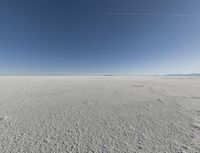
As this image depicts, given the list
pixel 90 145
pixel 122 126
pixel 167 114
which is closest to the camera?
pixel 90 145

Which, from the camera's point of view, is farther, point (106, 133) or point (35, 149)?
point (106, 133)

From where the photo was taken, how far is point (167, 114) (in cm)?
340

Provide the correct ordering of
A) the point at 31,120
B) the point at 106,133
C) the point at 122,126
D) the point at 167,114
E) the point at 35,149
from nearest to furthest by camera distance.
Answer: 1. the point at 35,149
2. the point at 106,133
3. the point at 122,126
4. the point at 31,120
5. the point at 167,114

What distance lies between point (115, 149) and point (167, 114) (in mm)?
2444

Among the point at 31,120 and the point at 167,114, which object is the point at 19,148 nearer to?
the point at 31,120

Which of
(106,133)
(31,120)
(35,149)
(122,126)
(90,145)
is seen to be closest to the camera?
(35,149)

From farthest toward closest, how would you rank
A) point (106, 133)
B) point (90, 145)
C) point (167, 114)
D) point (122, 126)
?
point (167, 114) → point (122, 126) → point (106, 133) → point (90, 145)

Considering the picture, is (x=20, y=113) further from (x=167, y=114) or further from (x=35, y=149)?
(x=167, y=114)

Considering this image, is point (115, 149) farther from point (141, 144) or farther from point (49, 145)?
point (49, 145)

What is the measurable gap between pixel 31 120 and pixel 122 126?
2537mm

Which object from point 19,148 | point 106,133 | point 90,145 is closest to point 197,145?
point 106,133

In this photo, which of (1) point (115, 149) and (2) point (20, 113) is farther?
(2) point (20, 113)

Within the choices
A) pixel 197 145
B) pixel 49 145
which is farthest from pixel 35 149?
pixel 197 145

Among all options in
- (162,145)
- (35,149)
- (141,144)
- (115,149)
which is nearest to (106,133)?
(115,149)
